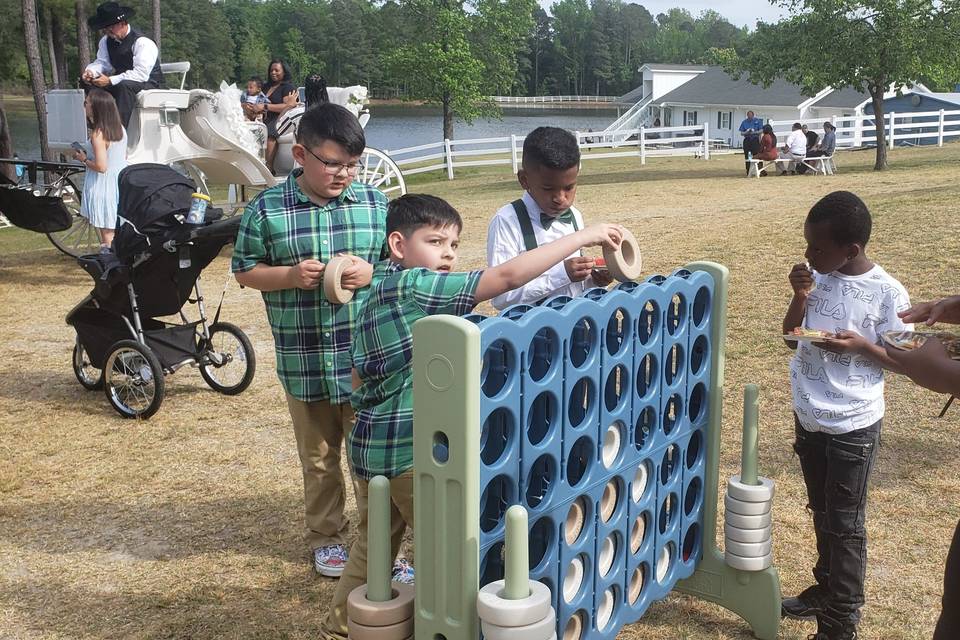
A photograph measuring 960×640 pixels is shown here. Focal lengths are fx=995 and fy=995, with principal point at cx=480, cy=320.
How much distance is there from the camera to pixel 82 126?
10.8 meters

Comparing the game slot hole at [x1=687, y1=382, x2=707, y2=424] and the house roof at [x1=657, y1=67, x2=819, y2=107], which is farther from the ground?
the house roof at [x1=657, y1=67, x2=819, y2=107]

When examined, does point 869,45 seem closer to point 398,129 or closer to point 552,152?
point 552,152

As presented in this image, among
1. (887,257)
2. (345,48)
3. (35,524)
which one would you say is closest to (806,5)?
(887,257)

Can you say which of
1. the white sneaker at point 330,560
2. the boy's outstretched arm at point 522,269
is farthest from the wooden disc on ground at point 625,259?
the white sneaker at point 330,560

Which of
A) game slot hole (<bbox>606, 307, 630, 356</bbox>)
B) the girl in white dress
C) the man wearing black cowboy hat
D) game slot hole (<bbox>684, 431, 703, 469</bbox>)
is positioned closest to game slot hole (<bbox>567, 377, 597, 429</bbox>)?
game slot hole (<bbox>606, 307, 630, 356</bbox>)

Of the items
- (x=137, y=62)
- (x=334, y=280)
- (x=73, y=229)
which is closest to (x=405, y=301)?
(x=334, y=280)

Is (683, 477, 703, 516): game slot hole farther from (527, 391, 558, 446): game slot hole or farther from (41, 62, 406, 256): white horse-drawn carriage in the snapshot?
(41, 62, 406, 256): white horse-drawn carriage

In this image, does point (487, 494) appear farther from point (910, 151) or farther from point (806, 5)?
point (910, 151)

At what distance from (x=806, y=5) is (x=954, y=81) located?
5026 millimetres

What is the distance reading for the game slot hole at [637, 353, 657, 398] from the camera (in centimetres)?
312

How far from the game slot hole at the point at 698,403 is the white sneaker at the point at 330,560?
5.11ft

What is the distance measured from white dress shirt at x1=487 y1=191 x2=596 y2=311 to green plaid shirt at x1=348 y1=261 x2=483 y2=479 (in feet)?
2.42

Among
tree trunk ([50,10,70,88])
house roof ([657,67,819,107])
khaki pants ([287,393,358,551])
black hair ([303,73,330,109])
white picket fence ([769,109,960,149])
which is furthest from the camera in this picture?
house roof ([657,67,819,107])

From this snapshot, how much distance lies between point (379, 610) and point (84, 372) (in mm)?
5230
